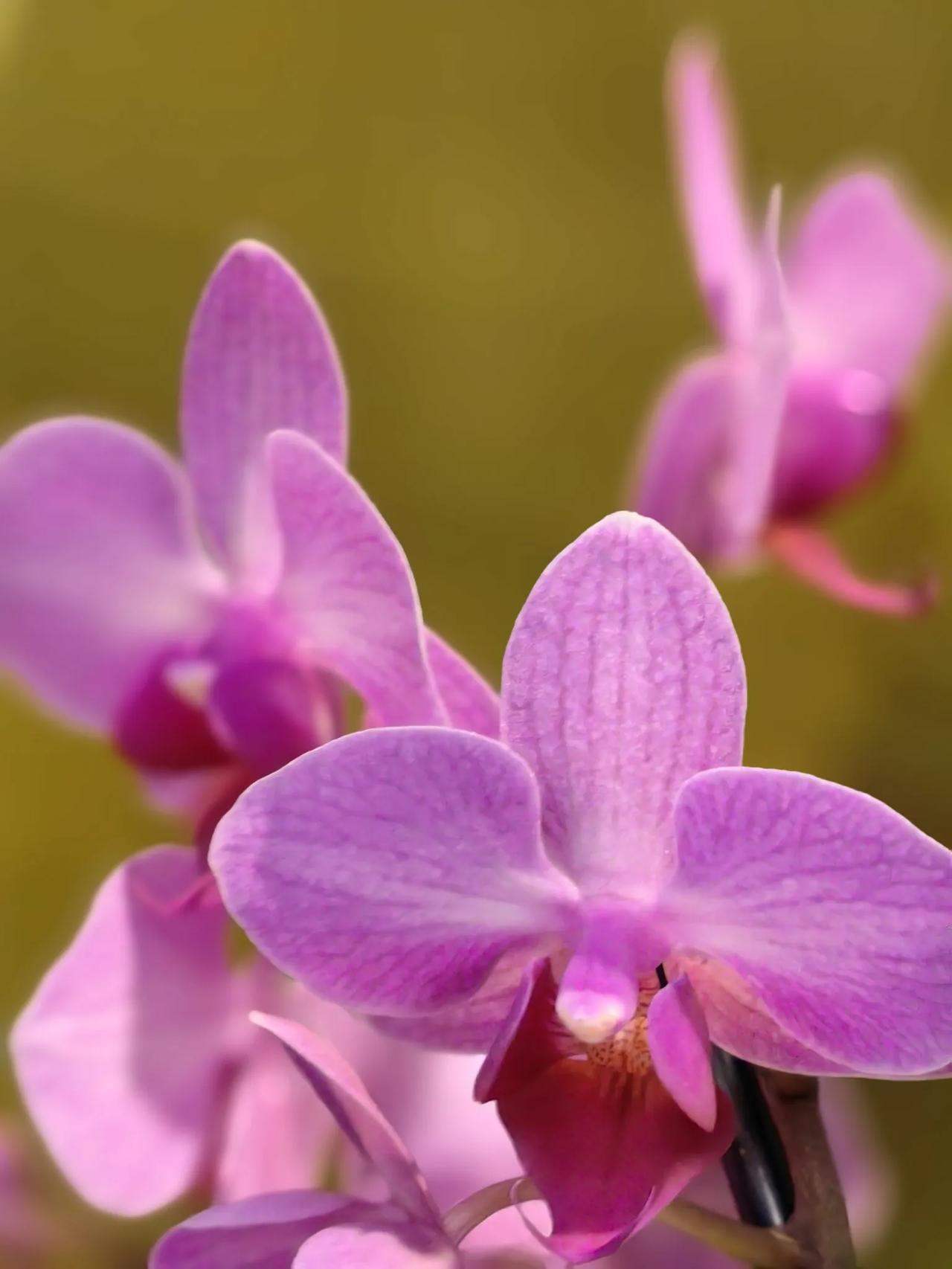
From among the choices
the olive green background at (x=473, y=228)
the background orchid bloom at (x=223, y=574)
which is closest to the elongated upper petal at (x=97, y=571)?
the background orchid bloom at (x=223, y=574)

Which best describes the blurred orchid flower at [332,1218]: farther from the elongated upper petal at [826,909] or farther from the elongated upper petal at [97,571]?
the elongated upper petal at [97,571]

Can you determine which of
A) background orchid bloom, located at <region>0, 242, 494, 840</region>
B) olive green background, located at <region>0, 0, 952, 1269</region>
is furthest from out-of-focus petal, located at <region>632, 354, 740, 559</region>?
olive green background, located at <region>0, 0, 952, 1269</region>

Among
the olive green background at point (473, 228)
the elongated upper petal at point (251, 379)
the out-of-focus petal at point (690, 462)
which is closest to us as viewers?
the elongated upper petal at point (251, 379)

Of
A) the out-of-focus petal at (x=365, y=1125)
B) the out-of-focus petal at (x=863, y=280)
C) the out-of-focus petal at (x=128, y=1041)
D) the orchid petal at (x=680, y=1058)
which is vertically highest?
the out-of-focus petal at (x=863, y=280)

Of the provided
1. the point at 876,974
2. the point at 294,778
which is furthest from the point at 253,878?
the point at 876,974

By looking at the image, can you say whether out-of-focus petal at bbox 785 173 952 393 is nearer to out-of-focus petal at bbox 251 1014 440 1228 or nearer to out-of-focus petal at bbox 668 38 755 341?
out-of-focus petal at bbox 668 38 755 341

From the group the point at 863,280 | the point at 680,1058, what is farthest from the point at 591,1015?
the point at 863,280
